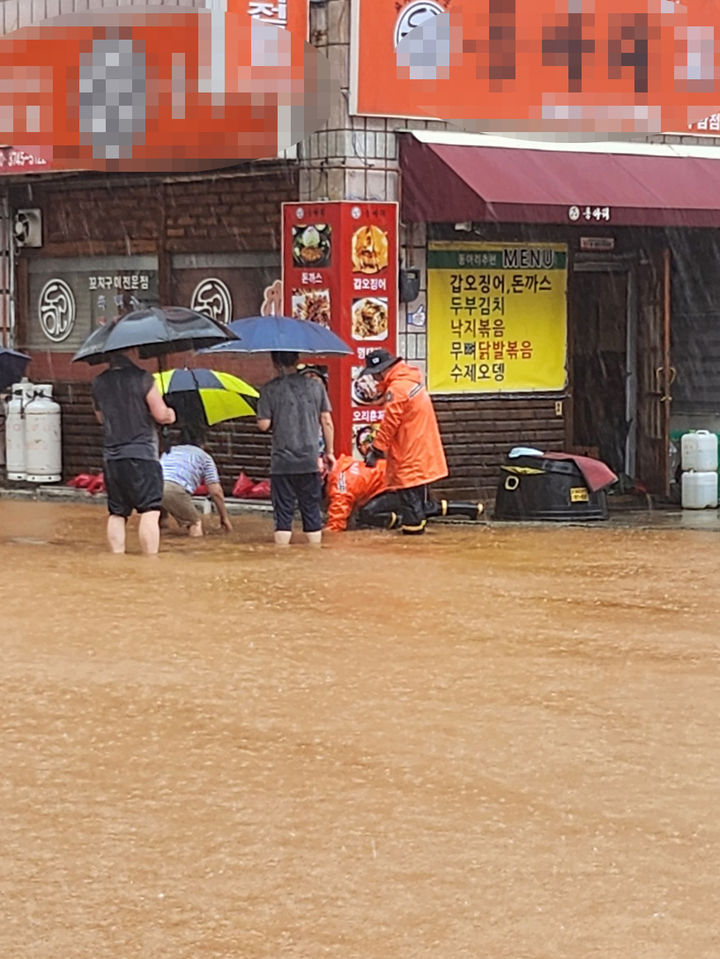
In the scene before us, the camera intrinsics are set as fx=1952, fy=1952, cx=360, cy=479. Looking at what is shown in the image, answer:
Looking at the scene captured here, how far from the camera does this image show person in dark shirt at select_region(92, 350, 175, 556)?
1395 cm

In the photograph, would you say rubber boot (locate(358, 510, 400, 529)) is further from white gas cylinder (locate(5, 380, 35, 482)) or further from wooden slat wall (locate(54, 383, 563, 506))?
white gas cylinder (locate(5, 380, 35, 482))

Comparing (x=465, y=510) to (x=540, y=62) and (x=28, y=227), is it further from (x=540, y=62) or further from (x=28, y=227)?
(x=28, y=227)

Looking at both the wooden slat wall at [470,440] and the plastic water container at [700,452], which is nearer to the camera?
the wooden slat wall at [470,440]

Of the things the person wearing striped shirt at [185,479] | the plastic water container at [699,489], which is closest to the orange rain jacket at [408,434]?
the person wearing striped shirt at [185,479]

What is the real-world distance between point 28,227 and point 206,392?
18.0 feet

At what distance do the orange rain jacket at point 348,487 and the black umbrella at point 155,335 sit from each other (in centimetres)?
216

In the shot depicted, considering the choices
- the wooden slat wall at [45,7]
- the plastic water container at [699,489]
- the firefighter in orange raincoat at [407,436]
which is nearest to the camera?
the firefighter in orange raincoat at [407,436]

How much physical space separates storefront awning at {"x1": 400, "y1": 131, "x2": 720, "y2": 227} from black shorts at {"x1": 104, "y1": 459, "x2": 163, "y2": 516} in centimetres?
392

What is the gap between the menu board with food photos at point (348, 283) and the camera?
16.5m

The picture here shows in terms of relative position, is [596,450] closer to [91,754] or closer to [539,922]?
[91,754]

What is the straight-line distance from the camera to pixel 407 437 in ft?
51.3

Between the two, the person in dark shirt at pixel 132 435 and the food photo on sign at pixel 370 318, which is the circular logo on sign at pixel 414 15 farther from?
the person in dark shirt at pixel 132 435

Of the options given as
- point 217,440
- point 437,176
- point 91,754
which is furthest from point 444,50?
point 91,754

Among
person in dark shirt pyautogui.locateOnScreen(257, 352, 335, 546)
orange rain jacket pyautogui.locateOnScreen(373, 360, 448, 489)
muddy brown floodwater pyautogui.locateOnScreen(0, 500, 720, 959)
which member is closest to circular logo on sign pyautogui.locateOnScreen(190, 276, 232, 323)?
orange rain jacket pyautogui.locateOnScreen(373, 360, 448, 489)
